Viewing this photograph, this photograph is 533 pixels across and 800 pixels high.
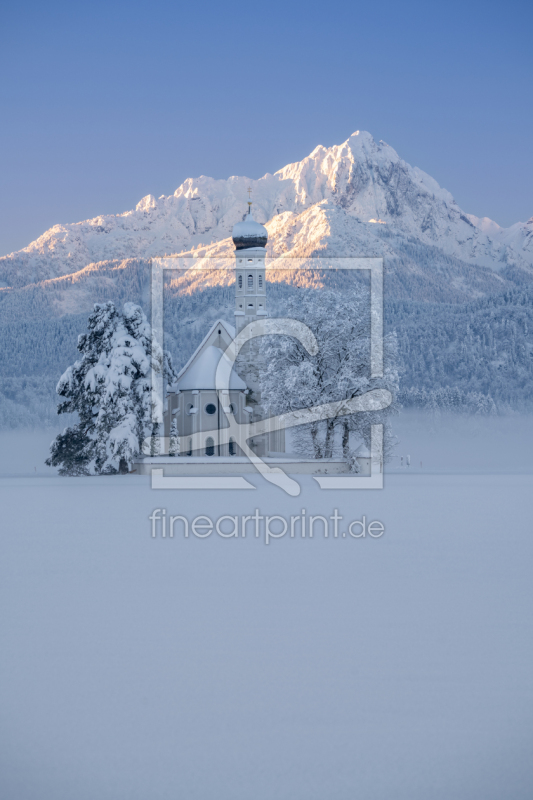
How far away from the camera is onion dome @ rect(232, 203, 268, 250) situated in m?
59.1

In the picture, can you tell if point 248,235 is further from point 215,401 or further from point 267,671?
point 267,671

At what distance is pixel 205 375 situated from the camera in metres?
54.5

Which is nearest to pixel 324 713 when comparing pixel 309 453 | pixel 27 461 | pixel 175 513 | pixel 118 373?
pixel 175 513

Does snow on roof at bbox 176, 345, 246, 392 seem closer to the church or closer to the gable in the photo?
the church

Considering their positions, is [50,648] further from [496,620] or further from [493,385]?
[493,385]

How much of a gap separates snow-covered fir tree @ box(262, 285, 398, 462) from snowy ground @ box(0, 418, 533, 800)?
21.6m

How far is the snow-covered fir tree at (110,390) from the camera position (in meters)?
42.7

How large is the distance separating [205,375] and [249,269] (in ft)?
32.6

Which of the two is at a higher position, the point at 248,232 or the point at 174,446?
the point at 248,232

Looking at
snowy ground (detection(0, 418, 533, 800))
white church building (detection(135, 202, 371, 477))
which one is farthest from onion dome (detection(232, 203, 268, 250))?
snowy ground (detection(0, 418, 533, 800))

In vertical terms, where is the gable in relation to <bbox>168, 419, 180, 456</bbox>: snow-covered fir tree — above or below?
above

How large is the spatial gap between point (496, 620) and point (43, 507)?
69.5 feet

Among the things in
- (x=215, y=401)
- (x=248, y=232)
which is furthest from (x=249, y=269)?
(x=215, y=401)

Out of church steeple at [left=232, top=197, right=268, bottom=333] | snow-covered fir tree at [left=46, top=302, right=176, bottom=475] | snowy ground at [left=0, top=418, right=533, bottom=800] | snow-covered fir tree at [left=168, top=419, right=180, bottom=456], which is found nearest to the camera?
snowy ground at [left=0, top=418, right=533, bottom=800]
